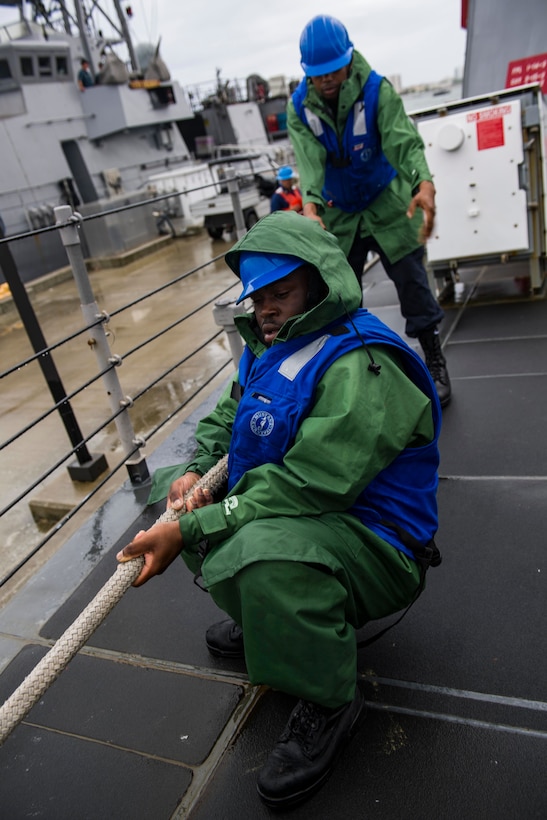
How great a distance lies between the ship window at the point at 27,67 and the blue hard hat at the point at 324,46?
18.8 m

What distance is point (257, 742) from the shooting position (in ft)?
5.52

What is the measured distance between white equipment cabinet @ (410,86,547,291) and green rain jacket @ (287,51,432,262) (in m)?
1.67

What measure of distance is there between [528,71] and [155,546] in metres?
8.04

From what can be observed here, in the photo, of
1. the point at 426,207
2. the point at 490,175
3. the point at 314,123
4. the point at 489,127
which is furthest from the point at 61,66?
the point at 426,207

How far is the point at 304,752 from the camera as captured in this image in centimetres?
154

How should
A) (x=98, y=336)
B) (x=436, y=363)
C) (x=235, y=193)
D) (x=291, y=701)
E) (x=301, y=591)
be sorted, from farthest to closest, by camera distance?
(x=235, y=193) < (x=436, y=363) < (x=98, y=336) < (x=291, y=701) < (x=301, y=591)

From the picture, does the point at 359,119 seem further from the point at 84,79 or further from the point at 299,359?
the point at 84,79

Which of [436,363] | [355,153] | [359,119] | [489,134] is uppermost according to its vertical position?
[359,119]

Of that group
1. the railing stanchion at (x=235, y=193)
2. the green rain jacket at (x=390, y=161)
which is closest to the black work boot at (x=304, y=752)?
the green rain jacket at (x=390, y=161)

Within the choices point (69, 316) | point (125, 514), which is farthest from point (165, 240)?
point (125, 514)

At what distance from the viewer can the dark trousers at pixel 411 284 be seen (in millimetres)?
3285

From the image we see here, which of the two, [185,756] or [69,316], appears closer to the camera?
[185,756]

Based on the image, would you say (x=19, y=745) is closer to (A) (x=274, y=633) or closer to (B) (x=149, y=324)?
(A) (x=274, y=633)

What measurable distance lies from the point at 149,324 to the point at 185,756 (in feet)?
29.7
